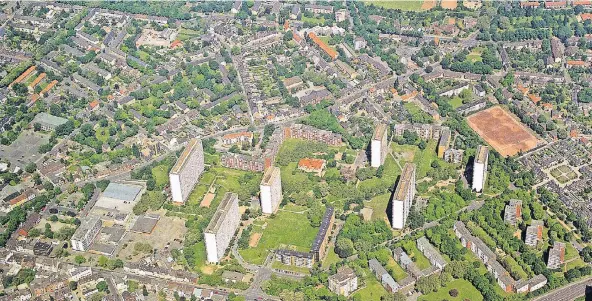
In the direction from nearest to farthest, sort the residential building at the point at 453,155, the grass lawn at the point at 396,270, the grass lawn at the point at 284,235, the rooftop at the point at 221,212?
the grass lawn at the point at 396,270
the rooftop at the point at 221,212
the grass lawn at the point at 284,235
the residential building at the point at 453,155

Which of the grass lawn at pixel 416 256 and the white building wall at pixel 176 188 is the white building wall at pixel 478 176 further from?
the white building wall at pixel 176 188

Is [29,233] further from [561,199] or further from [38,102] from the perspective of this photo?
[561,199]

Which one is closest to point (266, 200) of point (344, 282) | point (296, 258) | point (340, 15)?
point (296, 258)

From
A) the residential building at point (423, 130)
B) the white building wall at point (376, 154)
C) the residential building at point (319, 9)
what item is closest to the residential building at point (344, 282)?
the white building wall at point (376, 154)

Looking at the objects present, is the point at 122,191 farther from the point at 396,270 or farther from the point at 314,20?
the point at 314,20

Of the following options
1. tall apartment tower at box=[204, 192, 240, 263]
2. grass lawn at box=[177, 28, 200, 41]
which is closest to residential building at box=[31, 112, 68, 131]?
grass lawn at box=[177, 28, 200, 41]
